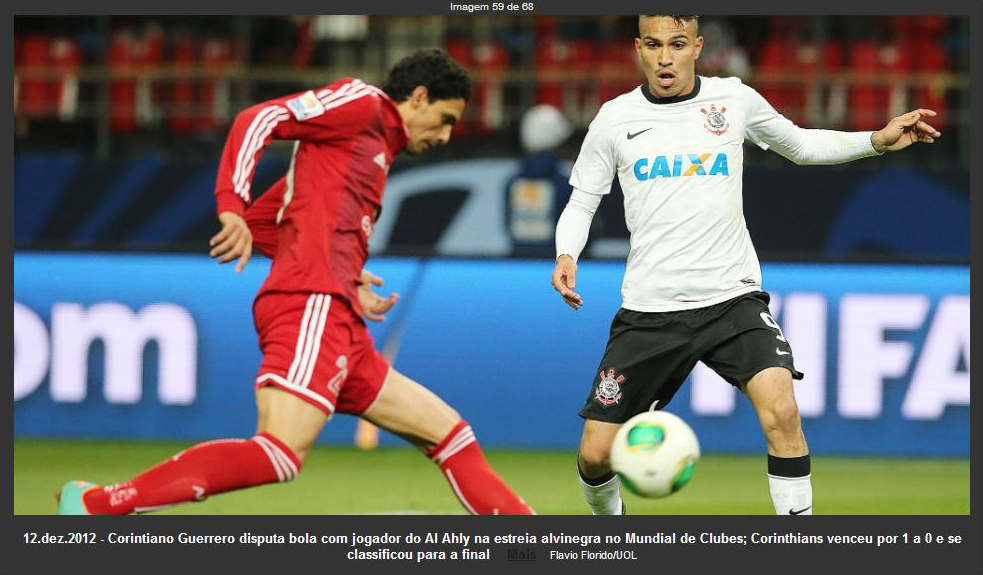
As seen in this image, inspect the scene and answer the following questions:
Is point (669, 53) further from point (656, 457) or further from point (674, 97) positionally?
point (656, 457)

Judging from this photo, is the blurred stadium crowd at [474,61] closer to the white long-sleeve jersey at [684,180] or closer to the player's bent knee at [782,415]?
the white long-sleeve jersey at [684,180]

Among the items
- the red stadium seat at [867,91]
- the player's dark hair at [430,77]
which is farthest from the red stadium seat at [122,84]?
the player's dark hair at [430,77]

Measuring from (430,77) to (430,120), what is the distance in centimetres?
15

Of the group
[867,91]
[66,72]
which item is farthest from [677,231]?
[66,72]

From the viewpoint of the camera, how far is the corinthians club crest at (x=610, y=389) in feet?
16.9

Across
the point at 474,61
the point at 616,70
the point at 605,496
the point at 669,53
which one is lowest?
the point at 605,496

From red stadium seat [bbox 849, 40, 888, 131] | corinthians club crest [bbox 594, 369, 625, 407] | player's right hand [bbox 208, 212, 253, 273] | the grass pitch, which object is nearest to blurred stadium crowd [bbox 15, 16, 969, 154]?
red stadium seat [bbox 849, 40, 888, 131]

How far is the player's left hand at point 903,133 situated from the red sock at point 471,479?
187cm

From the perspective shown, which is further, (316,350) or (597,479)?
(597,479)

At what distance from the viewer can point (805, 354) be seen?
8.05 metres

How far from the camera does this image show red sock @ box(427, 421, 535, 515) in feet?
15.8

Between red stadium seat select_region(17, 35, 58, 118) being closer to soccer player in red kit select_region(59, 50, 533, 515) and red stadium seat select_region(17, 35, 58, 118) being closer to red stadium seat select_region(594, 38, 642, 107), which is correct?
red stadium seat select_region(594, 38, 642, 107)

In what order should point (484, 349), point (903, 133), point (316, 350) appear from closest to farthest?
1. point (316, 350)
2. point (903, 133)
3. point (484, 349)

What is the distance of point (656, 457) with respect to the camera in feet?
15.6
